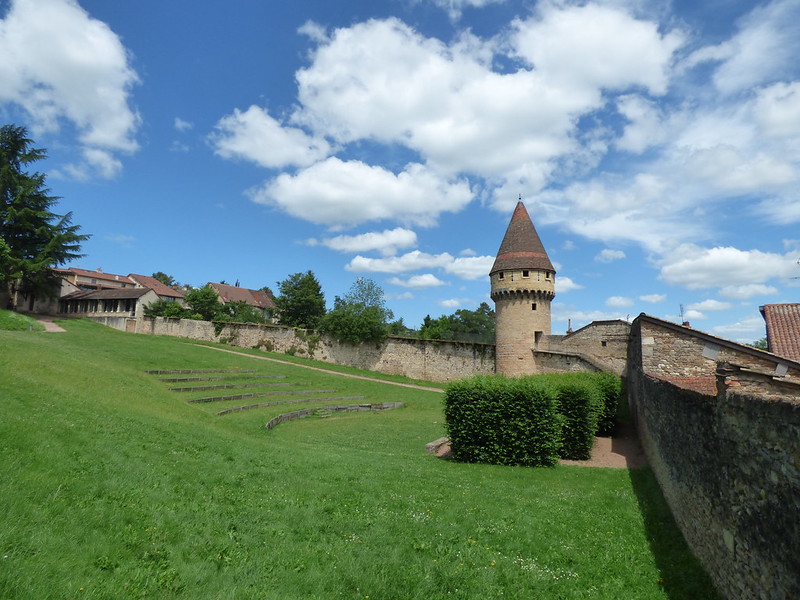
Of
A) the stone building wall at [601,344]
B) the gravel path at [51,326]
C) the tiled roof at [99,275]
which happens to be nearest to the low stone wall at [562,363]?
the stone building wall at [601,344]

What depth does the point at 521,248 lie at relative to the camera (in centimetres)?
3241

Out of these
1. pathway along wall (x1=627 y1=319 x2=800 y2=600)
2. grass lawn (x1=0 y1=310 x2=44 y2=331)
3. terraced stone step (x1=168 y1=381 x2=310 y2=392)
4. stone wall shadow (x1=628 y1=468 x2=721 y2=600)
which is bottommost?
stone wall shadow (x1=628 y1=468 x2=721 y2=600)

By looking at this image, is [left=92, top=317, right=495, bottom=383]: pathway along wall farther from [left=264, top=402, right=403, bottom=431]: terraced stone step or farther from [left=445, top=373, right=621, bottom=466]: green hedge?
[left=445, top=373, right=621, bottom=466]: green hedge

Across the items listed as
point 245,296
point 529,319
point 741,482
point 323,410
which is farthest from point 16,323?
point 245,296

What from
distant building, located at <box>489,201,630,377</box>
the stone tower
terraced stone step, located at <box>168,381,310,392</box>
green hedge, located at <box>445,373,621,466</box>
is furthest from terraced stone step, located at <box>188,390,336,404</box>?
distant building, located at <box>489,201,630,377</box>

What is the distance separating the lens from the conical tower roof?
104 ft

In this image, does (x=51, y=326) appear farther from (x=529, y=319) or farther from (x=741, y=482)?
(x=741, y=482)

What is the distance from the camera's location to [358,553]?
18.6ft

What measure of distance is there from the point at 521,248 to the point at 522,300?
3817mm

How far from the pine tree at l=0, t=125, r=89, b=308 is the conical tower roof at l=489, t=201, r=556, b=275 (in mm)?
38054

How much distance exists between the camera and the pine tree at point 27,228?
38.5 m

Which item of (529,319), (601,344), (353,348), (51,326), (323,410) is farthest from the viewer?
(353,348)

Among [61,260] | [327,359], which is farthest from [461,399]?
[61,260]

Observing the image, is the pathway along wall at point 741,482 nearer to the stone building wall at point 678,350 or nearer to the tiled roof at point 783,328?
the stone building wall at point 678,350
